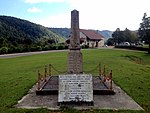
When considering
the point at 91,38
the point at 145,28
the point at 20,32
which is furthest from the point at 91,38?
the point at 20,32

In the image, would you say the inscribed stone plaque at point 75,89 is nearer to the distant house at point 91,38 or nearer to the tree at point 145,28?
the tree at point 145,28

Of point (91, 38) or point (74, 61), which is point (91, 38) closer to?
point (91, 38)

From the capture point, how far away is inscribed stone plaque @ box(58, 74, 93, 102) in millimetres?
9914

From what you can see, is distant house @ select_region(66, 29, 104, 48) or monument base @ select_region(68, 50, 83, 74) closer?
monument base @ select_region(68, 50, 83, 74)

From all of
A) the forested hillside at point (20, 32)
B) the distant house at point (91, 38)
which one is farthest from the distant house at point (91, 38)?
the forested hillside at point (20, 32)

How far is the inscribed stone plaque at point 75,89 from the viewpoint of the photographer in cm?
991

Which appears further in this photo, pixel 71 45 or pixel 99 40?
pixel 99 40

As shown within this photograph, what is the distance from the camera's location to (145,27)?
191 ft

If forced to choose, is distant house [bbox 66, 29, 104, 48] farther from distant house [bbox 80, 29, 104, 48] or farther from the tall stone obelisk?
the tall stone obelisk

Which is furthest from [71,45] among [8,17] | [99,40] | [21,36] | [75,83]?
[8,17]

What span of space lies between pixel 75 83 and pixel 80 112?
62.5 inches

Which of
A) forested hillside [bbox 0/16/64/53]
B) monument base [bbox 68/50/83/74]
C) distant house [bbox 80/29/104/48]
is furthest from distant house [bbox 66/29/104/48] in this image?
Answer: monument base [bbox 68/50/83/74]

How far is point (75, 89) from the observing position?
10.1 meters

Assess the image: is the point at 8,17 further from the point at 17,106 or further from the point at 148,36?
the point at 17,106
